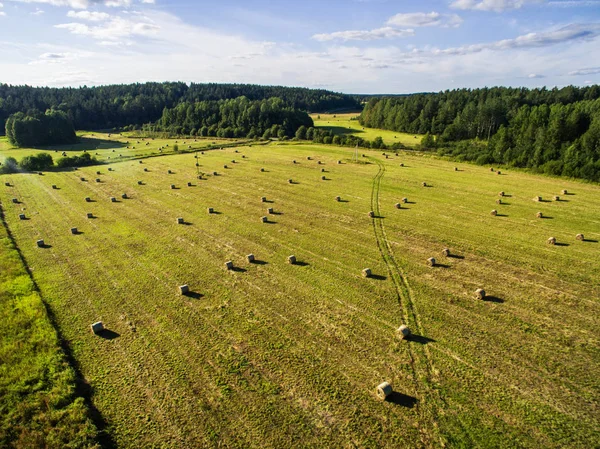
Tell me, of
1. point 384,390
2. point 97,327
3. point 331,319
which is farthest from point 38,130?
point 384,390

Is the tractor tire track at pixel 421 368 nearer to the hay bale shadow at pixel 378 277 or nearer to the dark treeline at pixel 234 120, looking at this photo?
the hay bale shadow at pixel 378 277

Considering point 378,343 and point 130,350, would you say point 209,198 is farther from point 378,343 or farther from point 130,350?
point 378,343

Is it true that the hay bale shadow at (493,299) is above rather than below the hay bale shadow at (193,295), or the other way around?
above

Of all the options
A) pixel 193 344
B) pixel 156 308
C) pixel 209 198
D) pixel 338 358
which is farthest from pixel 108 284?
pixel 209 198

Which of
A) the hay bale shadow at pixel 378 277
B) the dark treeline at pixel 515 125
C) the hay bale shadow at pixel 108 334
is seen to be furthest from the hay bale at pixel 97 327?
the dark treeline at pixel 515 125

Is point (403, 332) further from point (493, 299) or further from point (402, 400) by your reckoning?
point (493, 299)

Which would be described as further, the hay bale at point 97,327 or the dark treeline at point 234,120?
the dark treeline at point 234,120
